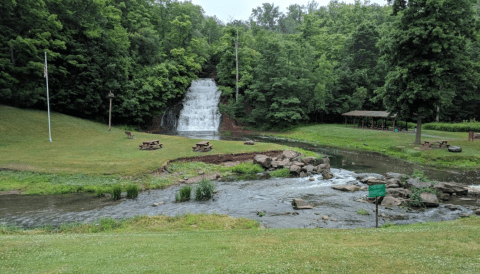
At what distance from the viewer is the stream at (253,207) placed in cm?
1479

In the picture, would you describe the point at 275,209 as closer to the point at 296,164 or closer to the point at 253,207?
the point at 253,207

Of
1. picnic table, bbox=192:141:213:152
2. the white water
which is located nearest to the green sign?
picnic table, bbox=192:141:213:152

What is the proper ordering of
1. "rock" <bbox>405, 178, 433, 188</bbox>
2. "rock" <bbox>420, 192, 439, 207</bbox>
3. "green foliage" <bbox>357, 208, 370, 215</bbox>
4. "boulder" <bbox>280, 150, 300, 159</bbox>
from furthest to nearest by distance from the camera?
1. "boulder" <bbox>280, 150, 300, 159</bbox>
2. "rock" <bbox>405, 178, 433, 188</bbox>
3. "rock" <bbox>420, 192, 439, 207</bbox>
4. "green foliage" <bbox>357, 208, 370, 215</bbox>

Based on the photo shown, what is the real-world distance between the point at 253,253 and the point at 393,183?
16056mm

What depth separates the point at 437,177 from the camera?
23.7 m

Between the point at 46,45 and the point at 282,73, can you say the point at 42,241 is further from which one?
the point at 282,73

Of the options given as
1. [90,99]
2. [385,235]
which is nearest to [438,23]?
[385,235]

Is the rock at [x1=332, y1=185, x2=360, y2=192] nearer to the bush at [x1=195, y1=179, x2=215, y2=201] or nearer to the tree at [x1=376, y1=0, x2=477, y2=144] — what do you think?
the bush at [x1=195, y1=179, x2=215, y2=201]

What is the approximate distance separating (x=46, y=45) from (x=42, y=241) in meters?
39.3

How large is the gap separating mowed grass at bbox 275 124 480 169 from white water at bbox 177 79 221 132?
46.9 ft

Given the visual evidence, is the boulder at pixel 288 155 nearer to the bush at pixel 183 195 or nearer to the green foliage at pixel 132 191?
the bush at pixel 183 195

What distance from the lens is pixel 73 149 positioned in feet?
90.3

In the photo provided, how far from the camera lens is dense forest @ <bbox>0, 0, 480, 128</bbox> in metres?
31.2

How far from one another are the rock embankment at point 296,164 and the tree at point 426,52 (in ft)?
42.8
